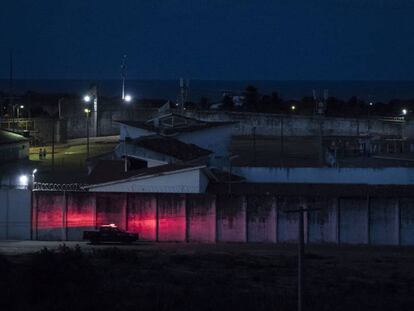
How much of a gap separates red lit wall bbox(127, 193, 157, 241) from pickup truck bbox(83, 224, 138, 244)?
841 mm

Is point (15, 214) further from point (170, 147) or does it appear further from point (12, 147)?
point (12, 147)

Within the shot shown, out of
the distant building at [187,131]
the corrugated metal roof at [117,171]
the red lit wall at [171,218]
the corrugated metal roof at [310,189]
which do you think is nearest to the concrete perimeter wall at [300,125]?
the distant building at [187,131]

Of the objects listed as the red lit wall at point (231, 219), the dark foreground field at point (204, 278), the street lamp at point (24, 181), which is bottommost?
the dark foreground field at point (204, 278)

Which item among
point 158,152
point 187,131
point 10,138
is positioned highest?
point 187,131

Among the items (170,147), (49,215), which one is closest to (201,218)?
(49,215)

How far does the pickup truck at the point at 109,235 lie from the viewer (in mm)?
24172

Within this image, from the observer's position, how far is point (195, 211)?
24859 mm

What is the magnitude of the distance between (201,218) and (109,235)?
2821mm

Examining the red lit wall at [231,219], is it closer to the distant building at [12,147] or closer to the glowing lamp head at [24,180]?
the glowing lamp head at [24,180]

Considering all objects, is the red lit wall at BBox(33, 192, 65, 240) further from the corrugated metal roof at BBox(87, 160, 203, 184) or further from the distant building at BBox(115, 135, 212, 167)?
the distant building at BBox(115, 135, 212, 167)

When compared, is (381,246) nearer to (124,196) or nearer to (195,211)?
(195,211)

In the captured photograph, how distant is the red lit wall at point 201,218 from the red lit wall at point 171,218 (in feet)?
0.70

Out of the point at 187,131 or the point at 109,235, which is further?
the point at 187,131

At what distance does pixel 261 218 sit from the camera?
2481cm
